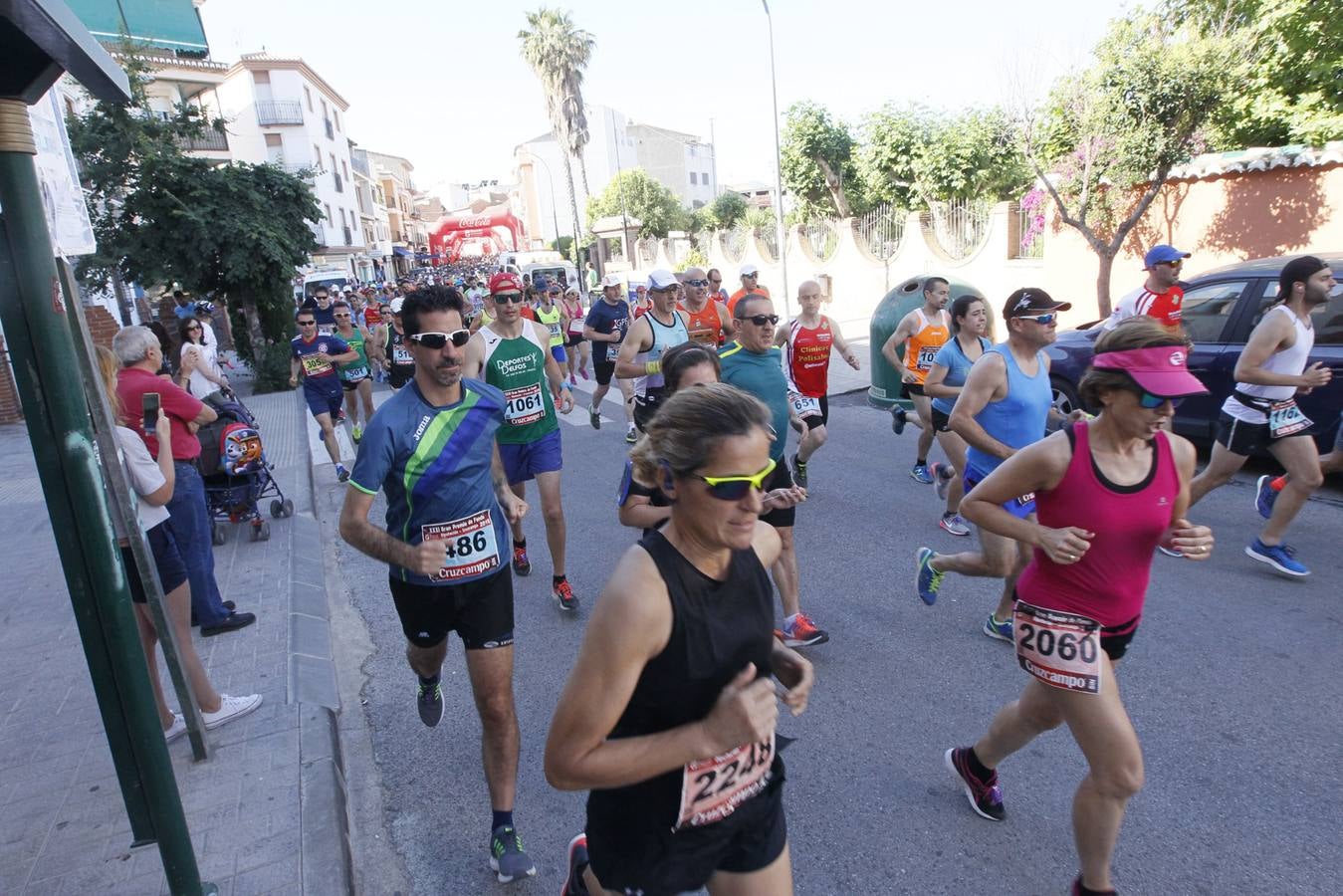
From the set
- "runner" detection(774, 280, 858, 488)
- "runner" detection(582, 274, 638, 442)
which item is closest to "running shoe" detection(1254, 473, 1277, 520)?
"runner" detection(774, 280, 858, 488)

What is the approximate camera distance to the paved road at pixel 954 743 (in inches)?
117

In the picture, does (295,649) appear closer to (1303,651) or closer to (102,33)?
(1303,651)

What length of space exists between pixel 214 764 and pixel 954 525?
4.96 m

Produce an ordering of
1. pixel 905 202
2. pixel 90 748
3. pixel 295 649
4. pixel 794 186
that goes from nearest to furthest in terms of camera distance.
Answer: pixel 90 748 < pixel 295 649 < pixel 905 202 < pixel 794 186

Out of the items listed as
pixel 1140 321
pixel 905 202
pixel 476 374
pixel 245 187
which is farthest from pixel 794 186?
pixel 1140 321

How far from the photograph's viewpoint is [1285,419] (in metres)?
5.07

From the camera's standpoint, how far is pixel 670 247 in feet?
117

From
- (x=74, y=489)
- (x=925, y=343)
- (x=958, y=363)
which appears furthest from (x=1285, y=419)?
(x=74, y=489)

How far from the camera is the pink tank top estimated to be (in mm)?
2547

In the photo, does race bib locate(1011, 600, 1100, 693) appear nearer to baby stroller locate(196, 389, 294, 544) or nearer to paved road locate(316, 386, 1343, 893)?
paved road locate(316, 386, 1343, 893)

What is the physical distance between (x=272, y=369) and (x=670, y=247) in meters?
22.3

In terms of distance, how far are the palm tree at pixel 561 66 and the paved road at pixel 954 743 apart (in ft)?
135

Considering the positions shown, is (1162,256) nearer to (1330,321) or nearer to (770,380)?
(1330,321)

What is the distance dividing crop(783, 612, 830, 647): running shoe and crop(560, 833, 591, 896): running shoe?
2.45 meters
